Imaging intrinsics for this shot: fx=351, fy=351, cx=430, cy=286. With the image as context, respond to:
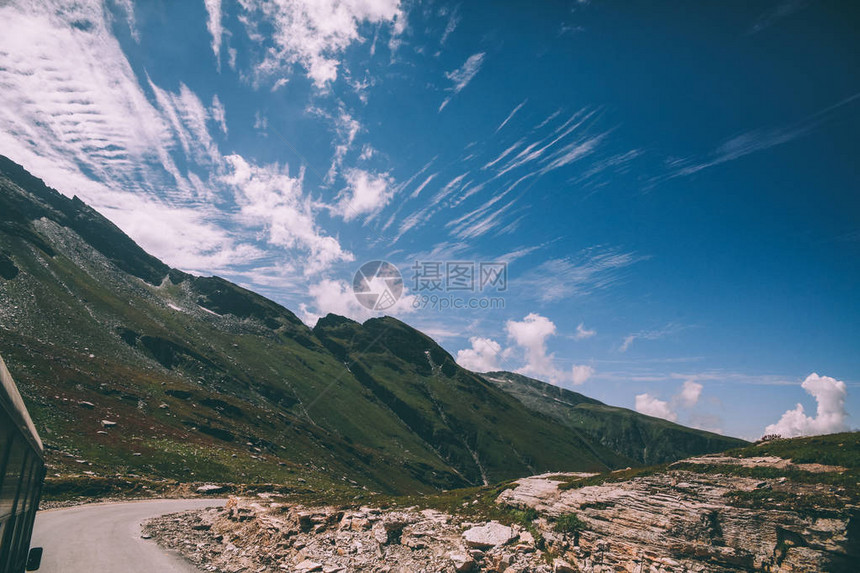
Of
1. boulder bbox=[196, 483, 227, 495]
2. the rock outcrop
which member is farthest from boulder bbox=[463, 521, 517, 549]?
boulder bbox=[196, 483, 227, 495]

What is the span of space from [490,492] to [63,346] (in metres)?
159

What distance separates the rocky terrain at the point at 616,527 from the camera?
15250mm

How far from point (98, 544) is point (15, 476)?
2280 centimetres

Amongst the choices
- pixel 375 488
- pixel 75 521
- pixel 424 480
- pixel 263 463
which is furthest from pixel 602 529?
pixel 424 480

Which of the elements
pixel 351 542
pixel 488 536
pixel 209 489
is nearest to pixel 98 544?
pixel 351 542

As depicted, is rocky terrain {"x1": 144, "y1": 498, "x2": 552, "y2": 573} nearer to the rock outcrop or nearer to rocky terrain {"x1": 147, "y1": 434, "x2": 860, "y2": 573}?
rocky terrain {"x1": 147, "y1": 434, "x2": 860, "y2": 573}

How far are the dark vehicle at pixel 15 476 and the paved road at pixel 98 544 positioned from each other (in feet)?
36.2

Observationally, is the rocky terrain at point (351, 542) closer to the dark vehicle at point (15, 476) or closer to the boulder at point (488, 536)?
the boulder at point (488, 536)

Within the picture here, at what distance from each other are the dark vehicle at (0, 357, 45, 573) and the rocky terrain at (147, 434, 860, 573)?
1330cm

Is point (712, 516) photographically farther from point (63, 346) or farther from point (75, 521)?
point (63, 346)

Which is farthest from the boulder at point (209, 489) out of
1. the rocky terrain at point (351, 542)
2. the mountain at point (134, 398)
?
the rocky terrain at point (351, 542)

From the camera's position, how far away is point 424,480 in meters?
190

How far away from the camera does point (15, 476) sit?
10203 millimetres

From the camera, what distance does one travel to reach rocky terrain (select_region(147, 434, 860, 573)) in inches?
600
